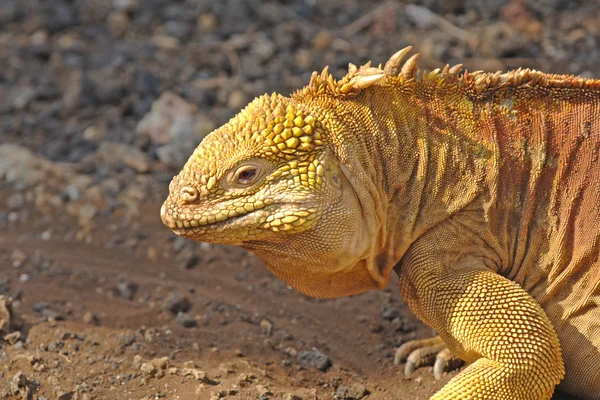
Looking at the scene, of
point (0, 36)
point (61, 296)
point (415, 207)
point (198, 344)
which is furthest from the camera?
point (0, 36)

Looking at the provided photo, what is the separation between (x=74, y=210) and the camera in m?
9.09

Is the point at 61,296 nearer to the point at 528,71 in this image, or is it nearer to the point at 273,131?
the point at 273,131

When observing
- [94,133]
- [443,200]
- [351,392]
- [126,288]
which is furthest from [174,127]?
[443,200]

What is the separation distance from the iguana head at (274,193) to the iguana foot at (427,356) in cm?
165

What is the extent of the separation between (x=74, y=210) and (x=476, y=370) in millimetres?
5552

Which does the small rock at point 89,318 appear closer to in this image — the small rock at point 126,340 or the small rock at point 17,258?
the small rock at point 126,340

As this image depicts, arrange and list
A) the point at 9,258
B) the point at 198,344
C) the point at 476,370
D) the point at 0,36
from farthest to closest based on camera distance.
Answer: the point at 0,36 → the point at 9,258 → the point at 198,344 → the point at 476,370

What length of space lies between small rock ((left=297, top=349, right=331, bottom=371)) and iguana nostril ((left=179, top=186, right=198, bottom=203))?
204 cm

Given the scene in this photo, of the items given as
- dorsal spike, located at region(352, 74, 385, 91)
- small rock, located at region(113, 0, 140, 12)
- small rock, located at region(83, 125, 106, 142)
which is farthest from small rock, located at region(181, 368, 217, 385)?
small rock, located at region(113, 0, 140, 12)

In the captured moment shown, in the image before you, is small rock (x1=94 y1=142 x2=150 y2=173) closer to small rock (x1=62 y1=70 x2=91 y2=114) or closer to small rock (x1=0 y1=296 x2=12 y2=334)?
small rock (x1=62 y1=70 x2=91 y2=114)

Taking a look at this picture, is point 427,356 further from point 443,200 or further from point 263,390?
point 443,200

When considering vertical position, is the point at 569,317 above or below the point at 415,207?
below

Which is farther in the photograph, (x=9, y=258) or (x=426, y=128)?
(x=9, y=258)

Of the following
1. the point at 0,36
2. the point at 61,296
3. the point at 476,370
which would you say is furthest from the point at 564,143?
the point at 0,36
